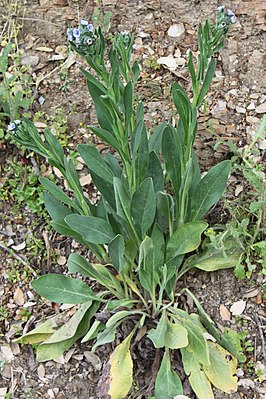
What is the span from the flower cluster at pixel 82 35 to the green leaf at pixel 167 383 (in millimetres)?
1037

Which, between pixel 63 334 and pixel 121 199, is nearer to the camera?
pixel 121 199

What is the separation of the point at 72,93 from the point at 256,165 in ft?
2.69

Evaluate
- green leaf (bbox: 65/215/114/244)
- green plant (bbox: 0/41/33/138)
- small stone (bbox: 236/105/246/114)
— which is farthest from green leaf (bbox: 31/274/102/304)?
small stone (bbox: 236/105/246/114)

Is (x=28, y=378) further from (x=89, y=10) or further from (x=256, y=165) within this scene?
(x=89, y=10)

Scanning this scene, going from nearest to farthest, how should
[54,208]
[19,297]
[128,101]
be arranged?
[128,101] < [54,208] < [19,297]

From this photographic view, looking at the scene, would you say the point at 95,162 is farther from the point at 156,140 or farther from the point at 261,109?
the point at 261,109

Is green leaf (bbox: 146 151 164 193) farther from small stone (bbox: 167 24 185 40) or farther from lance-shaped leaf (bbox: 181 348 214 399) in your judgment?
small stone (bbox: 167 24 185 40)

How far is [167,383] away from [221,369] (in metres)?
0.18

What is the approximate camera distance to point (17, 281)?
213 cm

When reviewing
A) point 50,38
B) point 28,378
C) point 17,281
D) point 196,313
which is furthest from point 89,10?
point 28,378

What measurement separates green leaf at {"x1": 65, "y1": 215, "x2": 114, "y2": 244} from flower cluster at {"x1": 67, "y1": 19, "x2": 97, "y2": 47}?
0.53 metres

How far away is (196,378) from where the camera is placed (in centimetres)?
183

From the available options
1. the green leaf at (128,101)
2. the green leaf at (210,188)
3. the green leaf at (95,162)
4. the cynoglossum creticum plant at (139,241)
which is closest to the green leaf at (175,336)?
the cynoglossum creticum plant at (139,241)

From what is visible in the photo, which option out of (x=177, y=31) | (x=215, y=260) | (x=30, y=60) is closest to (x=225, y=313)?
(x=215, y=260)
